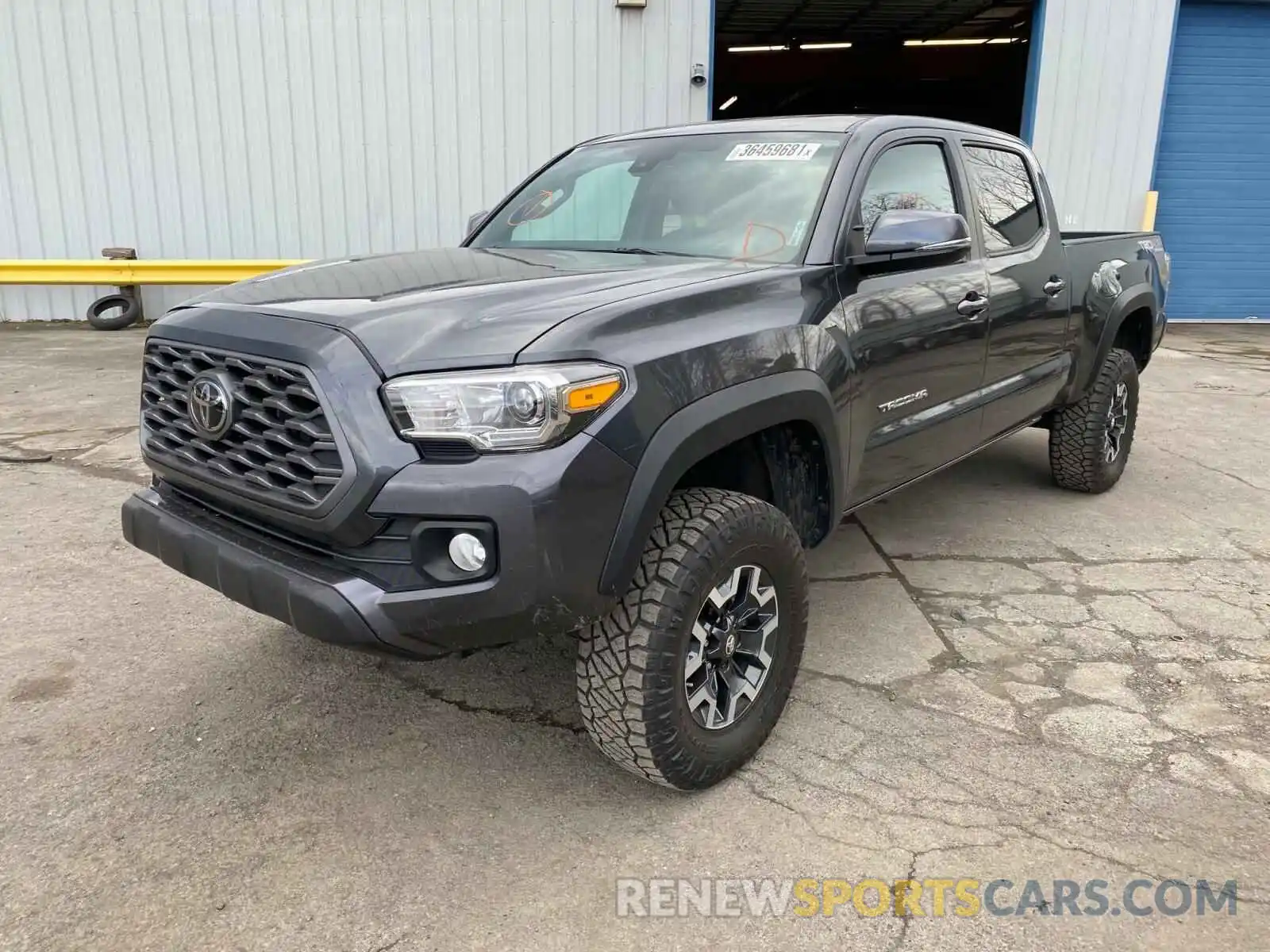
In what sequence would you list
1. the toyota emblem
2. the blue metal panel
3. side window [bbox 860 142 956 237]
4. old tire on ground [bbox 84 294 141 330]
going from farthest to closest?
the blue metal panel < old tire on ground [bbox 84 294 141 330] < side window [bbox 860 142 956 237] < the toyota emblem

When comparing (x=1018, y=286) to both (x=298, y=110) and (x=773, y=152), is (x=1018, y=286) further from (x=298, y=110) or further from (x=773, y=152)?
(x=298, y=110)

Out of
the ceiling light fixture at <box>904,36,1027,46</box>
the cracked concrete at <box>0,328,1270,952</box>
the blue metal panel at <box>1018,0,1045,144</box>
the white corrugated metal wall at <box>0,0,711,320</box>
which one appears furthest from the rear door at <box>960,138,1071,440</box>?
the ceiling light fixture at <box>904,36,1027,46</box>

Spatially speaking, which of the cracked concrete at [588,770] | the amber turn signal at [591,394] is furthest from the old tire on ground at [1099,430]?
the amber turn signal at [591,394]

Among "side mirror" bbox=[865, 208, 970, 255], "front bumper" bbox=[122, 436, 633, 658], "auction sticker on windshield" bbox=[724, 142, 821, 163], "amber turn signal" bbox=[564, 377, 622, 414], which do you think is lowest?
"front bumper" bbox=[122, 436, 633, 658]

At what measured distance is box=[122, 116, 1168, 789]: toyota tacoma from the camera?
2.04 metres

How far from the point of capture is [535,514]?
1992mm

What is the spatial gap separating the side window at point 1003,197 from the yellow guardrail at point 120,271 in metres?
7.70

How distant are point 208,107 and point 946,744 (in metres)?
9.99

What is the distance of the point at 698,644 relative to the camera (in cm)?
244

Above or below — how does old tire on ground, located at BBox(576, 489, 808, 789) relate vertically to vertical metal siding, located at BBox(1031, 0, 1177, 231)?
below

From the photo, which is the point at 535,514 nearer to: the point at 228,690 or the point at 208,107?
the point at 228,690

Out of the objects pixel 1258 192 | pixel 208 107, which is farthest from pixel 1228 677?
pixel 1258 192

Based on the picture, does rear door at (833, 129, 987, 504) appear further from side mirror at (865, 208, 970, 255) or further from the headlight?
the headlight

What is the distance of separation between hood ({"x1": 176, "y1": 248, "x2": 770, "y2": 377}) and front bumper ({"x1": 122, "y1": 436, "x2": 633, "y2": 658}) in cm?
27
